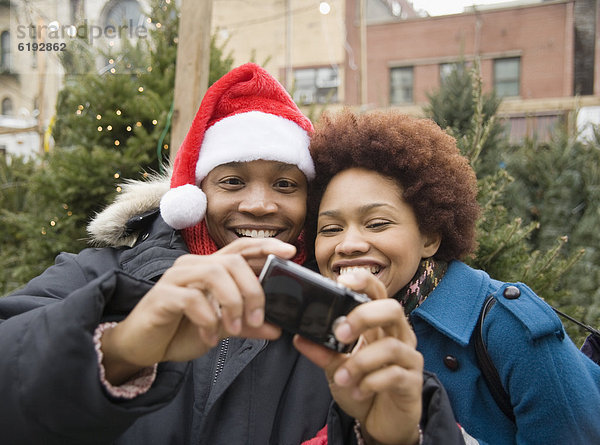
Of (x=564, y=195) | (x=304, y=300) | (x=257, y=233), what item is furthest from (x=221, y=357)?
(x=564, y=195)

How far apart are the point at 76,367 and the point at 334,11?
896 inches

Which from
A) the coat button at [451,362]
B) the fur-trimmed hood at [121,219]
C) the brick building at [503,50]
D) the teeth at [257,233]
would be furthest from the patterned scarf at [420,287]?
the brick building at [503,50]

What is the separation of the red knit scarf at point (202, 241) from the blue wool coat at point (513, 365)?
565 millimetres

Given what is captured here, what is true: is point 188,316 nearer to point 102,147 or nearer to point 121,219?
point 121,219

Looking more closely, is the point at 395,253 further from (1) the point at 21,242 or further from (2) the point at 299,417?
(1) the point at 21,242

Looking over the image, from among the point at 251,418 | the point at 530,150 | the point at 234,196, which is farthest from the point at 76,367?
the point at 530,150

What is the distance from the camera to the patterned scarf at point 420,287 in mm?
1755

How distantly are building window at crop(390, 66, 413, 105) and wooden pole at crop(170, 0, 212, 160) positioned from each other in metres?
19.3

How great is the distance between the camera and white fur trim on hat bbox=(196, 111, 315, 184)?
6.46 ft

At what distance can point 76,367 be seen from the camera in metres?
1.11

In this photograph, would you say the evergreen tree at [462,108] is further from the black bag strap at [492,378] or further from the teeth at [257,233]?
the black bag strap at [492,378]

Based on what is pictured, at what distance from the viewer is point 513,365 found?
1498 millimetres

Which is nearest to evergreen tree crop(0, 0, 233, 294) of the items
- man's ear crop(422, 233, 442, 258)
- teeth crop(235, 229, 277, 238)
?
teeth crop(235, 229, 277, 238)

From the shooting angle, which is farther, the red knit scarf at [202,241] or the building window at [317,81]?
the building window at [317,81]
